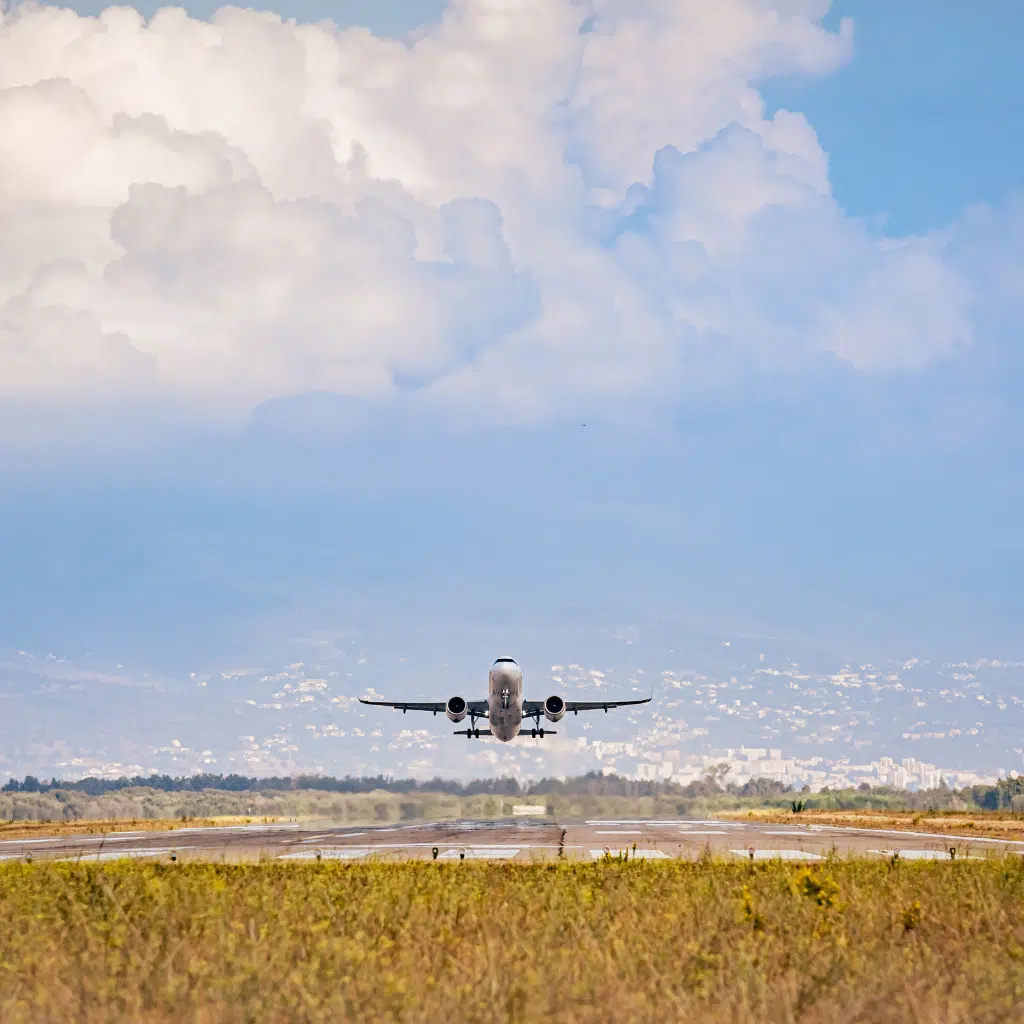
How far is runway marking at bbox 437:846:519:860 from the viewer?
3293 cm

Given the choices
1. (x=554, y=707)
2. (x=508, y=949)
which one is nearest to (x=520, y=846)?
(x=508, y=949)

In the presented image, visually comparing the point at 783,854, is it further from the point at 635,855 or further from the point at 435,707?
the point at 435,707

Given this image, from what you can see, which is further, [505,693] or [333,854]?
[505,693]

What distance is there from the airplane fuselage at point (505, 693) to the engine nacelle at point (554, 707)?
417 centimetres

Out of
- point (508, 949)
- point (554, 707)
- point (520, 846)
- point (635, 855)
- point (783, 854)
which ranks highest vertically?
point (554, 707)

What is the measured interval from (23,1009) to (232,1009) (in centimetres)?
215

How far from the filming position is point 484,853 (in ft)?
117

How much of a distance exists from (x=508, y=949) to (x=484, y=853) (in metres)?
22.6

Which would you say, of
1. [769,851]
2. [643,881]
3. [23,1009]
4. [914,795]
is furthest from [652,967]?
[914,795]

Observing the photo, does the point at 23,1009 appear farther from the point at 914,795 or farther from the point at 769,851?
the point at 914,795

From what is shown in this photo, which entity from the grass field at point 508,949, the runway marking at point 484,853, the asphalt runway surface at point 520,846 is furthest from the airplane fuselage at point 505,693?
the grass field at point 508,949

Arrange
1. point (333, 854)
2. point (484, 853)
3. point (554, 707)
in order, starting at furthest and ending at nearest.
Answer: point (554, 707), point (484, 853), point (333, 854)

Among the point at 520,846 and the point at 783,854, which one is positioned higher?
the point at 783,854

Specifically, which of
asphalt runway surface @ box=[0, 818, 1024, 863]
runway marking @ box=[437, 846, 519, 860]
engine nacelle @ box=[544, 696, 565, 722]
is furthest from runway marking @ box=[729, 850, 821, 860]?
engine nacelle @ box=[544, 696, 565, 722]
